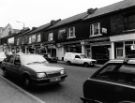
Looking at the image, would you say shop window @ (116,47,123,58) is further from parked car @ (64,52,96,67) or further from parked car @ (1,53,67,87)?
parked car @ (1,53,67,87)

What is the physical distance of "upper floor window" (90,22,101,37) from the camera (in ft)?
75.3

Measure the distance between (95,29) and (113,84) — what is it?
66.7 ft

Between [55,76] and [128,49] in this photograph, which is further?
[128,49]

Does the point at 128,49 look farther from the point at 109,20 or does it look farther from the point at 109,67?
the point at 109,67

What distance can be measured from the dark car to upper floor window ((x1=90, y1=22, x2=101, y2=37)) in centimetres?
1916

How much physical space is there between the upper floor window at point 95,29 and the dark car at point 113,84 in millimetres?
19162

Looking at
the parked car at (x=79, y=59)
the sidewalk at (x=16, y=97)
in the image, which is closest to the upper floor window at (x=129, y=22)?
the parked car at (x=79, y=59)

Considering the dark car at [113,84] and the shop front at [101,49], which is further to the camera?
the shop front at [101,49]

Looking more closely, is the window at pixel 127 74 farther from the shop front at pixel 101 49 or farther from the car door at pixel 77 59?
the shop front at pixel 101 49

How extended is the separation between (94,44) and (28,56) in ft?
50.7

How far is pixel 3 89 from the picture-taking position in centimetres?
772

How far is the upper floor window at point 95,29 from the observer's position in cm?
2295

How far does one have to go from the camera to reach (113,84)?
3684 millimetres

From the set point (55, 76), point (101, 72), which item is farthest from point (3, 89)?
point (101, 72)
